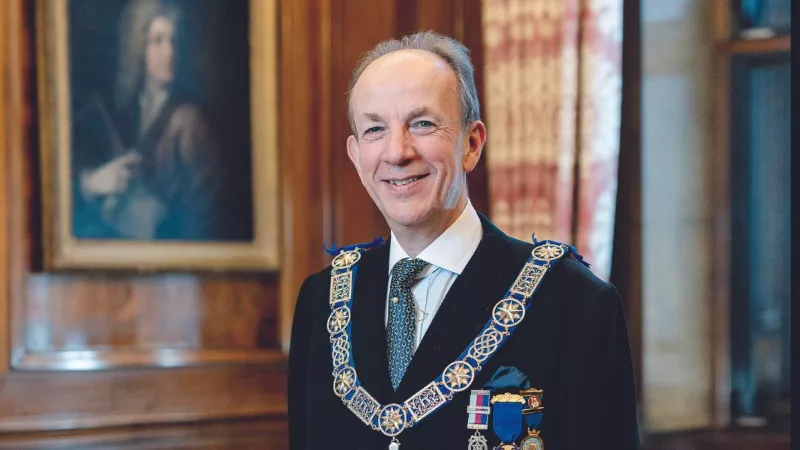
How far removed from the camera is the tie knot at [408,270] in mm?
1425

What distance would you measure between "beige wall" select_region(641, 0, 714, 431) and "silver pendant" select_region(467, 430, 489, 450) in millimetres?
1443

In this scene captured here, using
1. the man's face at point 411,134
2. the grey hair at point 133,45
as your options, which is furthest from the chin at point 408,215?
the grey hair at point 133,45

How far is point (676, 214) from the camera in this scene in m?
2.63

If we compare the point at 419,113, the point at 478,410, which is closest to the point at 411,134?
the point at 419,113

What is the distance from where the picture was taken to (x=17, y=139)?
2.51 meters

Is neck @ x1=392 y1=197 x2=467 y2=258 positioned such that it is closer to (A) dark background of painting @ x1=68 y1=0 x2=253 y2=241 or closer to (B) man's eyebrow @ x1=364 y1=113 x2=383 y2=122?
(B) man's eyebrow @ x1=364 y1=113 x2=383 y2=122

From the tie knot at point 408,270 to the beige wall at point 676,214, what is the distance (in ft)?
4.61

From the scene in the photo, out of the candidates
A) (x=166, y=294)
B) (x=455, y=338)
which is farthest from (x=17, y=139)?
(x=455, y=338)

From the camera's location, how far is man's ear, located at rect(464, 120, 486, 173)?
141 cm

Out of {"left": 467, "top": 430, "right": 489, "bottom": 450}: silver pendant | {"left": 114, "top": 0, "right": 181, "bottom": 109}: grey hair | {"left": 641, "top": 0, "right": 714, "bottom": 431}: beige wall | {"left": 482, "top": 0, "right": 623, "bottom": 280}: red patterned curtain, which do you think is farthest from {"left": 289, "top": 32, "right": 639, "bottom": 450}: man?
{"left": 114, "top": 0, "right": 181, "bottom": 109}: grey hair

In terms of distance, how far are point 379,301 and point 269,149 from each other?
1.35 m

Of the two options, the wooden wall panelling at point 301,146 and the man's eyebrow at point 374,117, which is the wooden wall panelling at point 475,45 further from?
the man's eyebrow at point 374,117

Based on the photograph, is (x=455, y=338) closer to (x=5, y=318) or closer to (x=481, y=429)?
(x=481, y=429)

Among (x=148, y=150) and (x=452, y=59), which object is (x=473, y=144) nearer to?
(x=452, y=59)
